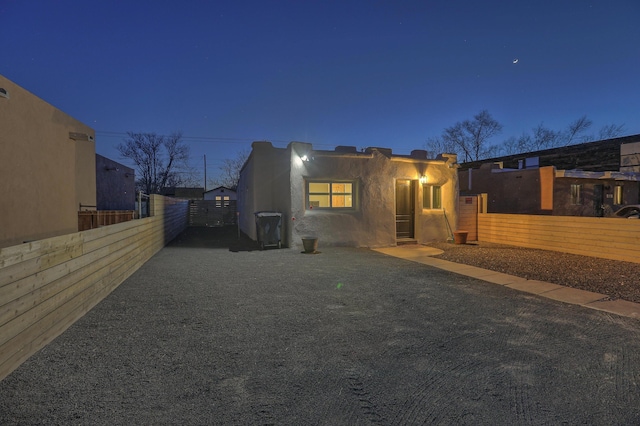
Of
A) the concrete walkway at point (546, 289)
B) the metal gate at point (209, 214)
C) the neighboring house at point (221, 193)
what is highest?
the neighboring house at point (221, 193)

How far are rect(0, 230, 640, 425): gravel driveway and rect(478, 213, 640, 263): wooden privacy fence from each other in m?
5.35

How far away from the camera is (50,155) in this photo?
7.88 metres

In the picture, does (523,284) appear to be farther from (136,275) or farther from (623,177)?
(623,177)

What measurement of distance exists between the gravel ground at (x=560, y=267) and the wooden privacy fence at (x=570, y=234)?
0.37 metres

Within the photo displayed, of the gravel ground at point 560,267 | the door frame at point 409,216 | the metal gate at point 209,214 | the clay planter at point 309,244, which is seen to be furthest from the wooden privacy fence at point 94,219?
the metal gate at point 209,214

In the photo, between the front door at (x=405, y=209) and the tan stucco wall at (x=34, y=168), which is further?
the front door at (x=405, y=209)

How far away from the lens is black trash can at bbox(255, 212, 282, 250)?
10734mm

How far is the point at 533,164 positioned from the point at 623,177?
5.30 m

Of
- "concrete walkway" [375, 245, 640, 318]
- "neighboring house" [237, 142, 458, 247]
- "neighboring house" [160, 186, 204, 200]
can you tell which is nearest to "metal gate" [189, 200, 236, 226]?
"neighboring house" [237, 142, 458, 247]

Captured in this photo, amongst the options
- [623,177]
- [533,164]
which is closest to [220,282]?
[623,177]

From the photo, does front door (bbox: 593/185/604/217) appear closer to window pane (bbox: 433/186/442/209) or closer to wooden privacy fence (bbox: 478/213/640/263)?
wooden privacy fence (bbox: 478/213/640/263)

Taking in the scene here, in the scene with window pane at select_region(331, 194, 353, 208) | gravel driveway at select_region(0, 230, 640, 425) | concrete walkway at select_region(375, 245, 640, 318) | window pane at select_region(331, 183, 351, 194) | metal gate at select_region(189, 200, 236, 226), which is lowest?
concrete walkway at select_region(375, 245, 640, 318)

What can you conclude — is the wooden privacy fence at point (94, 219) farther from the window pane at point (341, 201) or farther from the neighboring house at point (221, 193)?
the neighboring house at point (221, 193)

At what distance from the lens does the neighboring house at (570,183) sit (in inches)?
669
